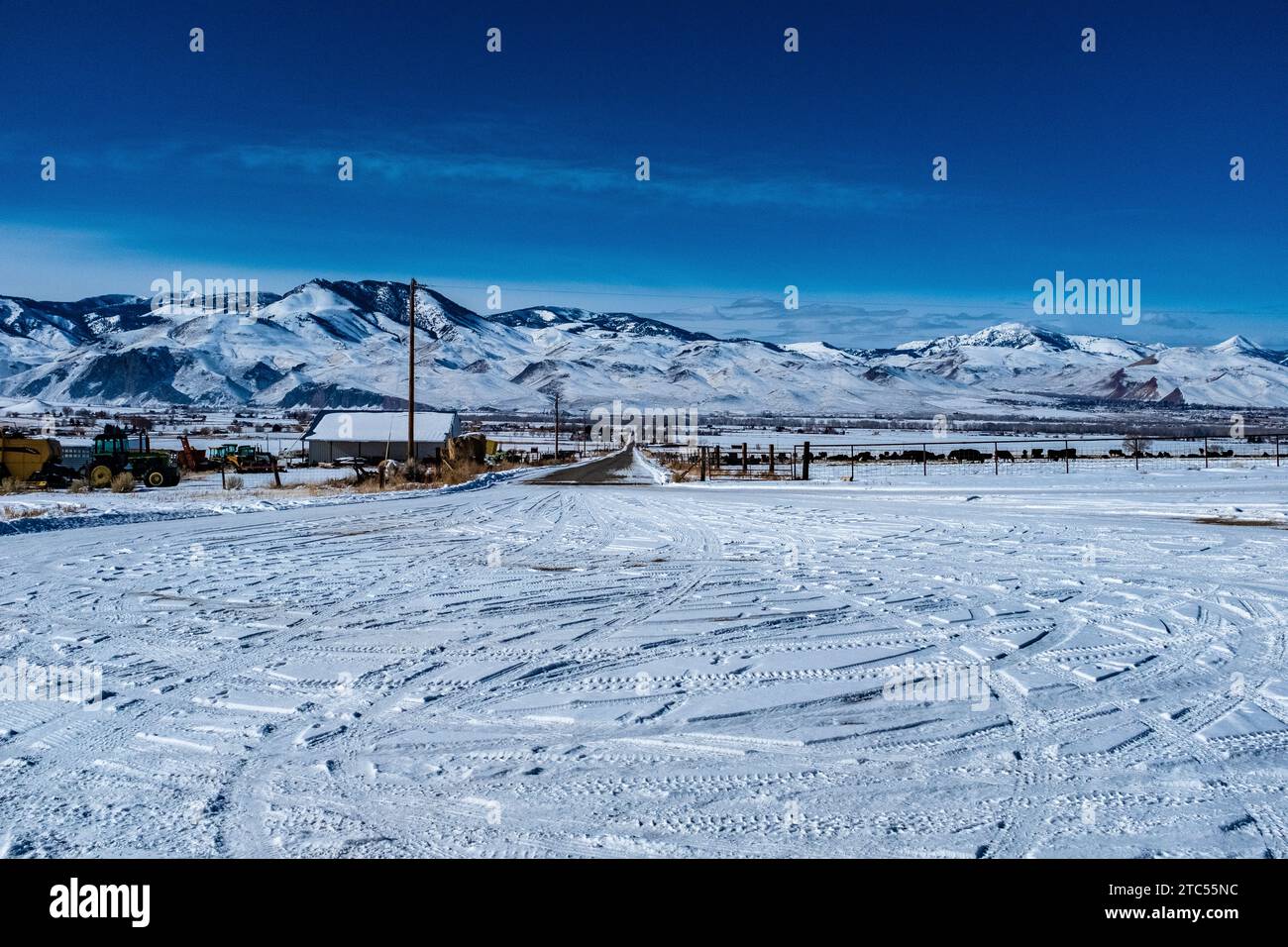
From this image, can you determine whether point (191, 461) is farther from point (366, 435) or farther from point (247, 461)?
point (366, 435)

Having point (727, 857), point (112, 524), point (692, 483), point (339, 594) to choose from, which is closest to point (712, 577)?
point (339, 594)

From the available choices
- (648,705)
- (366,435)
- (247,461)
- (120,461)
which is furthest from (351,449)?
(648,705)

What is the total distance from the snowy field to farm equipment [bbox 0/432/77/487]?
2111 centimetres

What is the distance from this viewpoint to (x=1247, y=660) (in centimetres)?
703

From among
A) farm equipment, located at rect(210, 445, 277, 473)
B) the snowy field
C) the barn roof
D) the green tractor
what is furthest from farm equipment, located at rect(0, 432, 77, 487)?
the barn roof

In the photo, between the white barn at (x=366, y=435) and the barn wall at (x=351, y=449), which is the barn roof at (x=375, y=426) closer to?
the white barn at (x=366, y=435)

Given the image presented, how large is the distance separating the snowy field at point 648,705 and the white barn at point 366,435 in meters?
61.2

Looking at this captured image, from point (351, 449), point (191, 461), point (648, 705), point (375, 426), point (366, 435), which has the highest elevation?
point (375, 426)

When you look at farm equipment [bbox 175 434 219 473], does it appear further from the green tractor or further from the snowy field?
the snowy field

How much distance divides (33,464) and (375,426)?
4431cm

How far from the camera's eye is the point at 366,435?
74688mm

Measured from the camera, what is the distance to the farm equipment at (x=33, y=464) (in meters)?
31.0

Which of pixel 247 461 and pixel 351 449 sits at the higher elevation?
pixel 351 449
